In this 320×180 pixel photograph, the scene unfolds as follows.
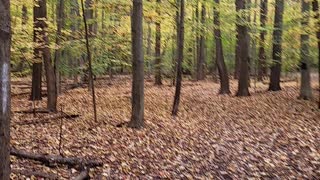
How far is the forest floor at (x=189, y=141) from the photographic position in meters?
7.25

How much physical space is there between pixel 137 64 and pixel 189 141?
250 centimetres

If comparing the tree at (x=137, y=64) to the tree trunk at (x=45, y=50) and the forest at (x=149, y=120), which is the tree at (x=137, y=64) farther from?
the tree trunk at (x=45, y=50)

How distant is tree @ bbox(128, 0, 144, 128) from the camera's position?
10195 mm

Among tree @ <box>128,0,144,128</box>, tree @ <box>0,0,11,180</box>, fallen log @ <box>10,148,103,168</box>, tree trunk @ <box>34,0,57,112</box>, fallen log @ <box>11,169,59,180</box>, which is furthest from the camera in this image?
tree trunk @ <box>34,0,57,112</box>

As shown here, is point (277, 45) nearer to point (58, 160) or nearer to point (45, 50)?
point (45, 50)

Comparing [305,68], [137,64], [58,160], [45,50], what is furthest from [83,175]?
[305,68]

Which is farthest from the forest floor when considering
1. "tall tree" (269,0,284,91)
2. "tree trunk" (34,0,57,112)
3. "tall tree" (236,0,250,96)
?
"tall tree" (269,0,284,91)

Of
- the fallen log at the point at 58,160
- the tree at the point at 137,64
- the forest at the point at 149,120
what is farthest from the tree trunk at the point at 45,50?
the fallen log at the point at 58,160

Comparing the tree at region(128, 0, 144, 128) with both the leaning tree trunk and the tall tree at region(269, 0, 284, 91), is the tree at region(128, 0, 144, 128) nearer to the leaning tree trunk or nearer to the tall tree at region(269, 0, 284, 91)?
the leaning tree trunk

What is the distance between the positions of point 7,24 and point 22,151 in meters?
4.19

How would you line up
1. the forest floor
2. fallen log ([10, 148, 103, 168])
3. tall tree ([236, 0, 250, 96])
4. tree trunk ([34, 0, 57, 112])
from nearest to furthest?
1. fallen log ([10, 148, 103, 168])
2. the forest floor
3. tree trunk ([34, 0, 57, 112])
4. tall tree ([236, 0, 250, 96])

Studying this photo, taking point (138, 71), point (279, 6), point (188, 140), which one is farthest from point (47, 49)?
point (279, 6)

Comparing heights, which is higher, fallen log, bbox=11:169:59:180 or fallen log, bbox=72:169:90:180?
fallen log, bbox=11:169:59:180

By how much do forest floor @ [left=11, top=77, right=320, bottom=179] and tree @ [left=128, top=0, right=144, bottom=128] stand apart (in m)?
0.43
